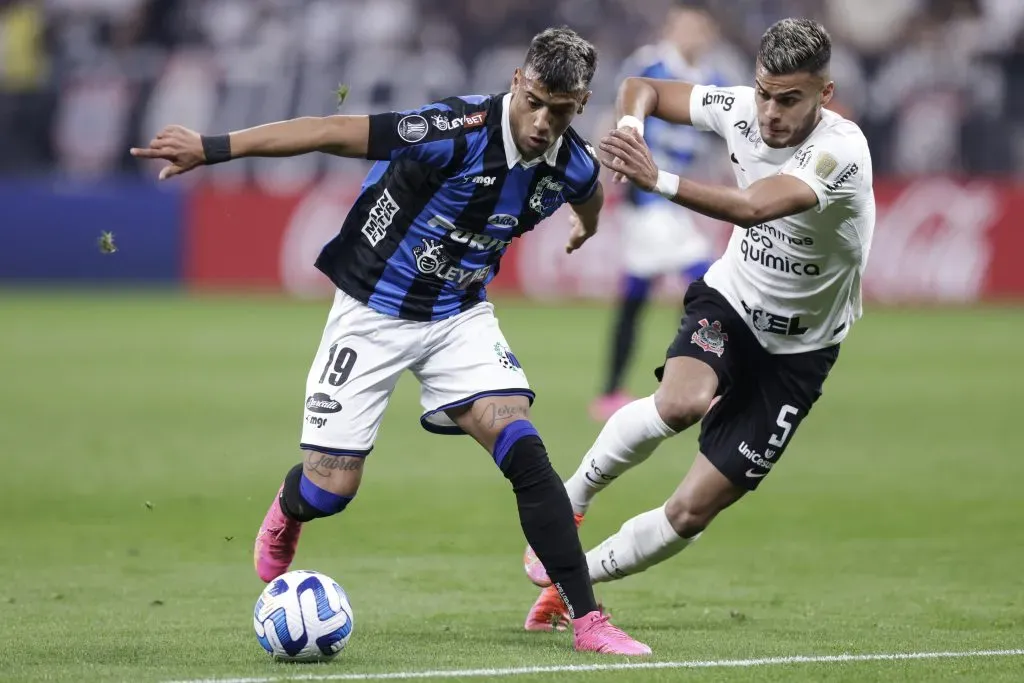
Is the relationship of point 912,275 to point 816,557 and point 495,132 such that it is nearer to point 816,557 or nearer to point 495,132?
point 816,557

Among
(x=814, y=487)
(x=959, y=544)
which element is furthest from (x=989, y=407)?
(x=959, y=544)

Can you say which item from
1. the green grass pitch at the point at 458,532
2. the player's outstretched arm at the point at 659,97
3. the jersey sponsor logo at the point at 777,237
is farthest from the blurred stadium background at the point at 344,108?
the jersey sponsor logo at the point at 777,237

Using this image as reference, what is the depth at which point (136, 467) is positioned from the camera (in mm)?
10031

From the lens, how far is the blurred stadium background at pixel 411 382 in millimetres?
6285

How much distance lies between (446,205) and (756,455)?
1525mm

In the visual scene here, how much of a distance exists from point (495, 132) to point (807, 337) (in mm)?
1518

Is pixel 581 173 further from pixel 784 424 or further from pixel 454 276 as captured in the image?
pixel 784 424

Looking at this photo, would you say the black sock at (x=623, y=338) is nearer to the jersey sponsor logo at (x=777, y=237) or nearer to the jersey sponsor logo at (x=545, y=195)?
the jersey sponsor logo at (x=777, y=237)

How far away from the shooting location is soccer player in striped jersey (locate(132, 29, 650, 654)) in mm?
5578

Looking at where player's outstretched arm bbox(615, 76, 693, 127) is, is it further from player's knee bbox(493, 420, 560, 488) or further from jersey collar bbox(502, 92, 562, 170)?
player's knee bbox(493, 420, 560, 488)

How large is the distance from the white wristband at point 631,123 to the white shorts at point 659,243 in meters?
5.92

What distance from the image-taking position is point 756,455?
20.2ft

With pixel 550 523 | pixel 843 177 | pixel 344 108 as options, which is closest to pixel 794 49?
pixel 843 177

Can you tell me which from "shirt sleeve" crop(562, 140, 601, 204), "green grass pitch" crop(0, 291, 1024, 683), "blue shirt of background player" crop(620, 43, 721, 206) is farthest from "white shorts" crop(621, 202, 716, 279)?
"shirt sleeve" crop(562, 140, 601, 204)
